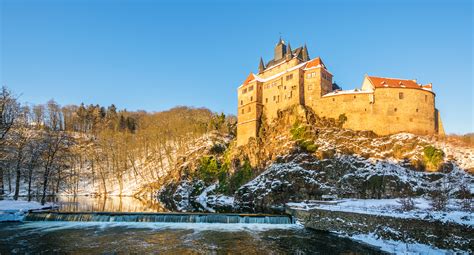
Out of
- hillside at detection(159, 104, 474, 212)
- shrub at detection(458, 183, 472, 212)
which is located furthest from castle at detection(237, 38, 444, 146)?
shrub at detection(458, 183, 472, 212)

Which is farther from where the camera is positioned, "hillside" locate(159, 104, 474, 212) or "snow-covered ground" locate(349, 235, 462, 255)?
"hillside" locate(159, 104, 474, 212)

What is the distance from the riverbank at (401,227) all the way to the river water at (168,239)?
1367 mm

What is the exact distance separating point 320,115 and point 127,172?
56984 millimetres

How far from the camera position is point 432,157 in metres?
39.3

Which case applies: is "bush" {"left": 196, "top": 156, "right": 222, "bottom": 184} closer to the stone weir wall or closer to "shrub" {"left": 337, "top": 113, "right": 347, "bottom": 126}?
"shrub" {"left": 337, "top": 113, "right": 347, "bottom": 126}

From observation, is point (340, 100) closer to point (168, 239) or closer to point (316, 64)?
point (316, 64)

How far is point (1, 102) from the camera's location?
101 feet

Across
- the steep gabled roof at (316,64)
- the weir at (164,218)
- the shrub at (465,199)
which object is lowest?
the weir at (164,218)

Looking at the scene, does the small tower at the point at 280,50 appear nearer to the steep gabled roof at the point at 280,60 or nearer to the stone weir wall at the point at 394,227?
the steep gabled roof at the point at 280,60

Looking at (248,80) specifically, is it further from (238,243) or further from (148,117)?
(148,117)

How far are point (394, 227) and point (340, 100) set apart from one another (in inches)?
1345

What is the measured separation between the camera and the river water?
1861cm

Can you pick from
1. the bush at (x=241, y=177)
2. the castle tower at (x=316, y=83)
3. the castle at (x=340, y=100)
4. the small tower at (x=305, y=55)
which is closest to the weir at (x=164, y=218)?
the bush at (x=241, y=177)

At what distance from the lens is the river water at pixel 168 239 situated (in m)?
18.6
